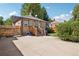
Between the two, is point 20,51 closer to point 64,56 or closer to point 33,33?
point 33,33

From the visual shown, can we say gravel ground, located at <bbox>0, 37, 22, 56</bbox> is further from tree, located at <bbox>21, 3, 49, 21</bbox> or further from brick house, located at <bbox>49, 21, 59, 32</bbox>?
brick house, located at <bbox>49, 21, 59, 32</bbox>

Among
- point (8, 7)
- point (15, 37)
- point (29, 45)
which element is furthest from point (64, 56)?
point (8, 7)

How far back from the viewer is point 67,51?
3.43 meters

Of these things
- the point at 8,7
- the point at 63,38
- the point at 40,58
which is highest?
the point at 8,7

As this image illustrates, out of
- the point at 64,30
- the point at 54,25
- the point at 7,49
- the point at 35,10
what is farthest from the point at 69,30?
the point at 7,49

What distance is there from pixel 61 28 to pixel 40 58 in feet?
1.87

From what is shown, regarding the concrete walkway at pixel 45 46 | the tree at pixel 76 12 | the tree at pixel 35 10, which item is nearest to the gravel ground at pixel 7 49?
the concrete walkway at pixel 45 46

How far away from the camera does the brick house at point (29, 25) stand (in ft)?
11.6

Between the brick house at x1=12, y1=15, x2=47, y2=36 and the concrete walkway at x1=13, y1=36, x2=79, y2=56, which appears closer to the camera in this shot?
the concrete walkway at x1=13, y1=36, x2=79, y2=56

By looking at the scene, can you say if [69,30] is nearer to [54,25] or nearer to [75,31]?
[75,31]

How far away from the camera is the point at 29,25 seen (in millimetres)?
3541

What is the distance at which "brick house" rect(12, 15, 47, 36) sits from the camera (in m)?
3.53

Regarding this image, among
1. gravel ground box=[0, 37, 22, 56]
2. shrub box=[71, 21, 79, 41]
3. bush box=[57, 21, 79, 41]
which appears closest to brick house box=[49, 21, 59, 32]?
bush box=[57, 21, 79, 41]

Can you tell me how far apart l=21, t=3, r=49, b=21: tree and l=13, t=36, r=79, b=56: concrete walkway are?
345 millimetres
